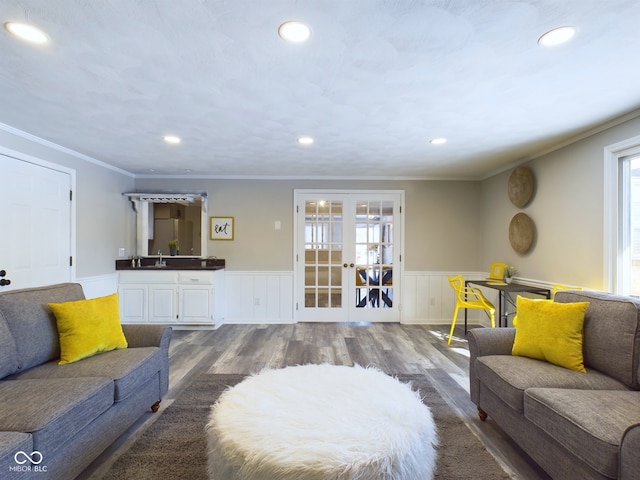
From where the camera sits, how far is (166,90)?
2.11 meters

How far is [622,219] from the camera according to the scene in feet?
8.47

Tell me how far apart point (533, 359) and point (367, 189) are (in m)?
3.24

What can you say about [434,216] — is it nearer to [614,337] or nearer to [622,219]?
[622,219]

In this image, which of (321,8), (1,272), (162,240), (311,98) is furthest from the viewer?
(162,240)

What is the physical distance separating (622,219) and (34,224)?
533cm

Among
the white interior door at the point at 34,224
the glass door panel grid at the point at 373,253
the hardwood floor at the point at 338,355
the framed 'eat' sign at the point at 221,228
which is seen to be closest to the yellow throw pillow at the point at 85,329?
the hardwood floor at the point at 338,355

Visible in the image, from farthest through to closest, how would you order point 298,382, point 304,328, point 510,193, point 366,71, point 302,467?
point 304,328 < point 510,193 < point 366,71 < point 298,382 < point 302,467

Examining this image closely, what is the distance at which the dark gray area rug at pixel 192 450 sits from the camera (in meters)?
1.62

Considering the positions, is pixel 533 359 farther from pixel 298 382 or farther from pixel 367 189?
pixel 367 189

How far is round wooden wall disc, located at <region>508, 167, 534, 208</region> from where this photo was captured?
359 centimetres

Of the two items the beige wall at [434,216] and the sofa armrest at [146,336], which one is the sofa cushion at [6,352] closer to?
the sofa armrest at [146,336]

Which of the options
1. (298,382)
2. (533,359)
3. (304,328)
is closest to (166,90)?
(298,382)

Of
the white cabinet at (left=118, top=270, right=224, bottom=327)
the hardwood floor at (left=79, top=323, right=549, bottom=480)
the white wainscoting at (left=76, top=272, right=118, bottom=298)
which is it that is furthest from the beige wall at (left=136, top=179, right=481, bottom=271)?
the white wainscoting at (left=76, top=272, right=118, bottom=298)

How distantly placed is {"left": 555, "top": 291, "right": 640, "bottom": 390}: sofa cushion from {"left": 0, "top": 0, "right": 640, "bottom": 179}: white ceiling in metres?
1.39
